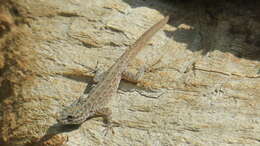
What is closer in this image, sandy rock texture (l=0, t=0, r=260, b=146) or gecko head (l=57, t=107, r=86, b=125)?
sandy rock texture (l=0, t=0, r=260, b=146)

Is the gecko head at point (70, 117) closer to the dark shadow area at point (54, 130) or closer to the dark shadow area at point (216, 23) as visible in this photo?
the dark shadow area at point (54, 130)

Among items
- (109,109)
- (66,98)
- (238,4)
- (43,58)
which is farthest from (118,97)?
(238,4)

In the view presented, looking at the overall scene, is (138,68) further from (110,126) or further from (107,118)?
(110,126)

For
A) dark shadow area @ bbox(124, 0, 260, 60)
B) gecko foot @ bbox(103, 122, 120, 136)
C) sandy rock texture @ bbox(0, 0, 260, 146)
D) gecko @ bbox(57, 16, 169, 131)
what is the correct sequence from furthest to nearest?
1. dark shadow area @ bbox(124, 0, 260, 60)
2. gecko @ bbox(57, 16, 169, 131)
3. gecko foot @ bbox(103, 122, 120, 136)
4. sandy rock texture @ bbox(0, 0, 260, 146)

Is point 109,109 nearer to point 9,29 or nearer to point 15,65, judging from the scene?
point 15,65

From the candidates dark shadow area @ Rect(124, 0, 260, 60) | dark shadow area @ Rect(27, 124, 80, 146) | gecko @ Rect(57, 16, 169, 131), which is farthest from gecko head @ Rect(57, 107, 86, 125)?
dark shadow area @ Rect(124, 0, 260, 60)

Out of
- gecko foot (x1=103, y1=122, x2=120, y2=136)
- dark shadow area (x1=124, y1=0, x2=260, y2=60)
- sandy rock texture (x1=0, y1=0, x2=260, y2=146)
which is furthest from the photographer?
dark shadow area (x1=124, y1=0, x2=260, y2=60)

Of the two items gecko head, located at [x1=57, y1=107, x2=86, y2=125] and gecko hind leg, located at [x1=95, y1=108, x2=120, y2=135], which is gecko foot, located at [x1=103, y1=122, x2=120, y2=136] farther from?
gecko head, located at [x1=57, y1=107, x2=86, y2=125]
